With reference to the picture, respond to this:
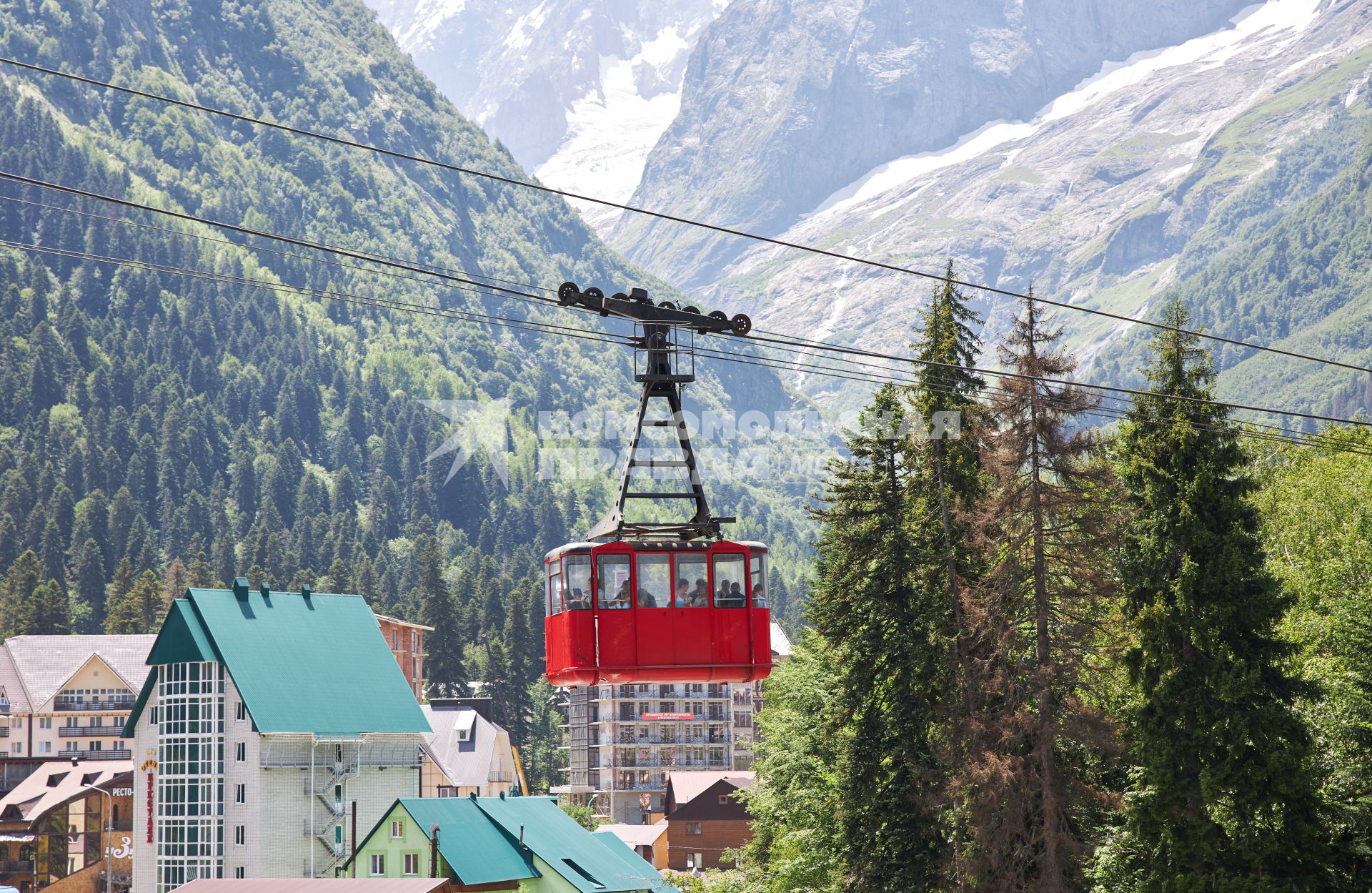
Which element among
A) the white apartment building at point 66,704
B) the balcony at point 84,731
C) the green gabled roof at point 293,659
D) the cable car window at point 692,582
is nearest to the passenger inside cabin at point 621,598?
the cable car window at point 692,582

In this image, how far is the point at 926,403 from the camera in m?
59.0

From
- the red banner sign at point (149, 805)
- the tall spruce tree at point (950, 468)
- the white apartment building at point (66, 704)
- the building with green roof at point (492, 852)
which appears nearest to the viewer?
the tall spruce tree at point (950, 468)

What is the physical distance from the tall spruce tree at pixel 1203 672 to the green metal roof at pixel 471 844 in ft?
142

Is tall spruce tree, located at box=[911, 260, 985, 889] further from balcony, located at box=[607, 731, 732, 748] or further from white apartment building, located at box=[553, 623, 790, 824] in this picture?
balcony, located at box=[607, 731, 732, 748]

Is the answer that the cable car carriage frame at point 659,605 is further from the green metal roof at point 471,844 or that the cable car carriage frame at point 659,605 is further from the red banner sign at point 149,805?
the red banner sign at point 149,805

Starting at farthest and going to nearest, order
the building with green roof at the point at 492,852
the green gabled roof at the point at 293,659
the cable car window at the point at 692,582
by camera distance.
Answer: the green gabled roof at the point at 293,659 → the building with green roof at the point at 492,852 → the cable car window at the point at 692,582

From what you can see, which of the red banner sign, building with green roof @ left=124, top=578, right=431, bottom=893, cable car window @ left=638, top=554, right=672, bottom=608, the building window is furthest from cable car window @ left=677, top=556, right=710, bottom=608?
the red banner sign

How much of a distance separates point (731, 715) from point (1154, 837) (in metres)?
146

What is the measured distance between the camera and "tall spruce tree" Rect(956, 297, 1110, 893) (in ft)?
172

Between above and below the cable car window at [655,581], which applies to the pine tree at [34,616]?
above

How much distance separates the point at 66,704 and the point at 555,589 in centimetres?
12981

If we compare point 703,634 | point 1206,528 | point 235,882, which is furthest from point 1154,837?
point 235,882

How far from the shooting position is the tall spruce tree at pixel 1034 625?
172ft

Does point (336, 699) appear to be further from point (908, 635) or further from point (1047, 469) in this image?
point (1047, 469)
